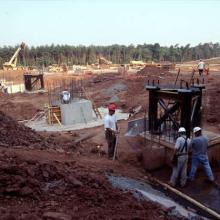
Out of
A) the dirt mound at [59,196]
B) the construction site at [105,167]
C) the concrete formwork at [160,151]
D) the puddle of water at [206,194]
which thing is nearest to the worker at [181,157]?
the construction site at [105,167]

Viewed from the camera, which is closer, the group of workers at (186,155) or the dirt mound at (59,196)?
the dirt mound at (59,196)

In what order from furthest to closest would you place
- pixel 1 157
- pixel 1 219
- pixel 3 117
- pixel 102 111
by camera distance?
pixel 102 111 → pixel 3 117 → pixel 1 157 → pixel 1 219

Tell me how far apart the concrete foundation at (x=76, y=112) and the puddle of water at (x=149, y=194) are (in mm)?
9562

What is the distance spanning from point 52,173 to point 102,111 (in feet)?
46.4

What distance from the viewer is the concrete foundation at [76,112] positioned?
55.6 ft

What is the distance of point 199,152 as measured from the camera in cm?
809

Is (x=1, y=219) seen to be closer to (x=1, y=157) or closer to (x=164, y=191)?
(x=1, y=157)

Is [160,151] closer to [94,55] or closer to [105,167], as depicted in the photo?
[105,167]

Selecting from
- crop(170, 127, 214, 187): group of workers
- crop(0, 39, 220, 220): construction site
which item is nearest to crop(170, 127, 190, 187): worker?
crop(170, 127, 214, 187): group of workers

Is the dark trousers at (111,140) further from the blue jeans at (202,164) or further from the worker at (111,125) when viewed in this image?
the blue jeans at (202,164)

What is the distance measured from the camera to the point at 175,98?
30.2ft

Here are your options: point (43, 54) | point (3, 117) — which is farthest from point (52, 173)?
point (43, 54)

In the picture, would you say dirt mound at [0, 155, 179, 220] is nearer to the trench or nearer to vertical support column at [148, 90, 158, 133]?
the trench

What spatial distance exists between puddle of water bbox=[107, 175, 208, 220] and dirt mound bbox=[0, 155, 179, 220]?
36 cm
